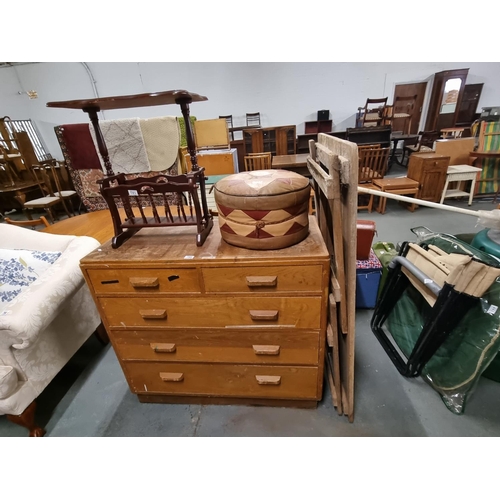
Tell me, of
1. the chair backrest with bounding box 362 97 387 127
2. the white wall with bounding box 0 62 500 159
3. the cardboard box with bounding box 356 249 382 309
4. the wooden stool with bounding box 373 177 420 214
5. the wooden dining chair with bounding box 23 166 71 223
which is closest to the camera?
the cardboard box with bounding box 356 249 382 309

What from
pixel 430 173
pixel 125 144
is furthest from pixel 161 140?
pixel 430 173

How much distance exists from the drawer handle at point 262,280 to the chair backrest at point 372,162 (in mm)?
3458

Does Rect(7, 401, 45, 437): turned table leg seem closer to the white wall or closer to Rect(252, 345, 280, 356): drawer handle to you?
Rect(252, 345, 280, 356): drawer handle

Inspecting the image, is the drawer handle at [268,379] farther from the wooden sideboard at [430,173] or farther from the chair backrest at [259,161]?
the wooden sideboard at [430,173]

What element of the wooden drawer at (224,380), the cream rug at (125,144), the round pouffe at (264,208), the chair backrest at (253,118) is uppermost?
the chair backrest at (253,118)

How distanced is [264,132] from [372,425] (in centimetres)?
547

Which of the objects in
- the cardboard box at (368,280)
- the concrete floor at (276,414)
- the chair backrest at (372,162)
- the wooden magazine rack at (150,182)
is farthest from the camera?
the chair backrest at (372,162)

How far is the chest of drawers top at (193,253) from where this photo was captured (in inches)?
40.9

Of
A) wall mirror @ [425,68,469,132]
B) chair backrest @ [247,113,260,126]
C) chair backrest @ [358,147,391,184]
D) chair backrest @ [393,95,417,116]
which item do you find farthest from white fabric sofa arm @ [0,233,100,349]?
wall mirror @ [425,68,469,132]

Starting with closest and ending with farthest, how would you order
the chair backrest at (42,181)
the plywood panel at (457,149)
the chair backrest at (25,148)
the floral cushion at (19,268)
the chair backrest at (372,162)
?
the floral cushion at (19,268) → the chair backrest at (372,162) → the plywood panel at (457,149) → the chair backrest at (42,181) → the chair backrest at (25,148)

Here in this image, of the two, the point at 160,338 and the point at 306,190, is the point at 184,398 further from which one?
the point at 306,190

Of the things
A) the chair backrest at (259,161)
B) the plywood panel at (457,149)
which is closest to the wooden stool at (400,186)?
the plywood panel at (457,149)

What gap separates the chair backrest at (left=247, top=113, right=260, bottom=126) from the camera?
22.6 ft

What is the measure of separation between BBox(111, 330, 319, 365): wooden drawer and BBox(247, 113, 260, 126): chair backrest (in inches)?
270
